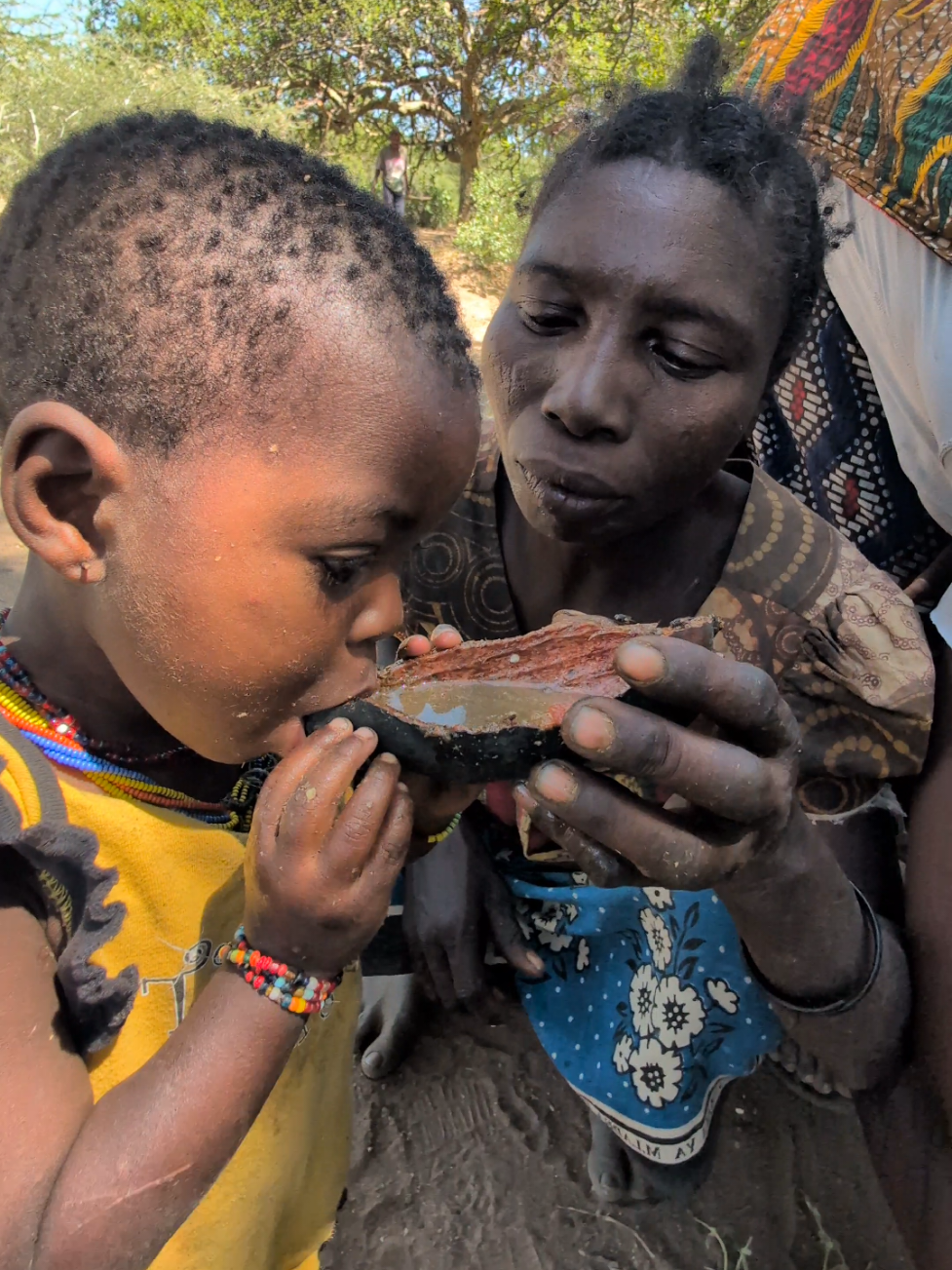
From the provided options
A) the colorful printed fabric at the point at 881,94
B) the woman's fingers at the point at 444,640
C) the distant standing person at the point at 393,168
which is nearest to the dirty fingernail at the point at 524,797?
the woman's fingers at the point at 444,640

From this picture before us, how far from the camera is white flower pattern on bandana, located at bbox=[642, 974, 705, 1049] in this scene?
204 cm

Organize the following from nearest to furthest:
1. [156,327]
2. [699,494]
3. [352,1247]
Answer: [156,327]
[699,494]
[352,1247]

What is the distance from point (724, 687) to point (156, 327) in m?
0.89

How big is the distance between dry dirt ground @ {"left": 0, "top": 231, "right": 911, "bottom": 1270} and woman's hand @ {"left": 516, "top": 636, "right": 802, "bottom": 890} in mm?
1378

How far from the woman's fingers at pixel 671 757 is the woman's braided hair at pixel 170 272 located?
0.57 m

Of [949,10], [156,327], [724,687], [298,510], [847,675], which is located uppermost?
[949,10]

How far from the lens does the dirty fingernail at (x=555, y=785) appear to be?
1235 mm

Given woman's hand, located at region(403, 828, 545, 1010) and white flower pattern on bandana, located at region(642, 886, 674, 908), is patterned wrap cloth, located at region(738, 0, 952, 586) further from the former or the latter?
woman's hand, located at region(403, 828, 545, 1010)

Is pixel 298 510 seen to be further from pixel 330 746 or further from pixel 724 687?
pixel 724 687

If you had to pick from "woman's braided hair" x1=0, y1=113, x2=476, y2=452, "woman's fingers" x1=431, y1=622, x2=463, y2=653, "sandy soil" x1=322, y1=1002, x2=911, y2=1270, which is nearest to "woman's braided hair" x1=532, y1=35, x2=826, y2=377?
"woman's braided hair" x1=0, y1=113, x2=476, y2=452

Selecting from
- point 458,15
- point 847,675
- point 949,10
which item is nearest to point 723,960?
point 847,675

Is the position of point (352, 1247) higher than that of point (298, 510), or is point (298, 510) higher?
point (298, 510)

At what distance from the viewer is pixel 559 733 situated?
4.28 ft

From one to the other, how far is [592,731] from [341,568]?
0.43 m
